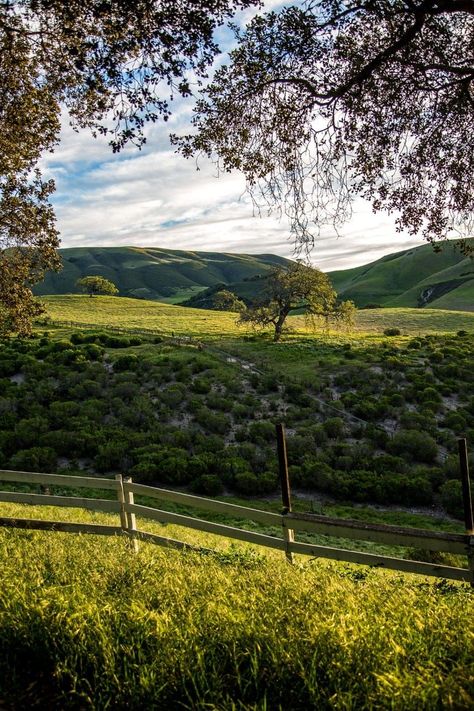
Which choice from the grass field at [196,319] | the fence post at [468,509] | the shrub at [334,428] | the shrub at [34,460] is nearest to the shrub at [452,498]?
the shrub at [334,428]

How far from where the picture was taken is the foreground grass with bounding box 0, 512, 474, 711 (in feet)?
11.9

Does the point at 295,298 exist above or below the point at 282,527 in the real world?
above

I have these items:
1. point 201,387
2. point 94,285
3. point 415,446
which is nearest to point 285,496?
point 415,446

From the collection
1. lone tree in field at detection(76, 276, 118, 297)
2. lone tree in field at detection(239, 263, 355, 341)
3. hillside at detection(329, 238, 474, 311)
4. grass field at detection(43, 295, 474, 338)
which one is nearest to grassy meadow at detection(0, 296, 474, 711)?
grass field at detection(43, 295, 474, 338)

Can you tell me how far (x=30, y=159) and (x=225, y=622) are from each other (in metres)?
14.5

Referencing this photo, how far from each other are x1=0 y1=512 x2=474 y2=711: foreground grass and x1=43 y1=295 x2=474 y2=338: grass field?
50394 mm

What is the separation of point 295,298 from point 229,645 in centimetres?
4981

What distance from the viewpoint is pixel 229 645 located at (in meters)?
4.22

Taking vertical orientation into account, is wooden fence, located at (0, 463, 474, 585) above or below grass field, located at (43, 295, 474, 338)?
below

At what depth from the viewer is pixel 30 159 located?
15.1m

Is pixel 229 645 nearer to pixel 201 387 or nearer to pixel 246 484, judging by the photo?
pixel 246 484

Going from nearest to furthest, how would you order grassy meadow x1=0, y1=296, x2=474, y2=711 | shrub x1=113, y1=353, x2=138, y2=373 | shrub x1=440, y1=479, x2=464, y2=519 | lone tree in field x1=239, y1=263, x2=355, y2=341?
grassy meadow x1=0, y1=296, x2=474, y2=711 → shrub x1=440, y1=479, x2=464, y2=519 → shrub x1=113, y1=353, x2=138, y2=373 → lone tree in field x1=239, y1=263, x2=355, y2=341

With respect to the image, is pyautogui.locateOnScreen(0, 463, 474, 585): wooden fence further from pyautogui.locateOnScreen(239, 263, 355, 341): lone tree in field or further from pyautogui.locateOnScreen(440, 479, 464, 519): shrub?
pyautogui.locateOnScreen(239, 263, 355, 341): lone tree in field

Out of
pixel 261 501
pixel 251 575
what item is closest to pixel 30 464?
pixel 261 501
